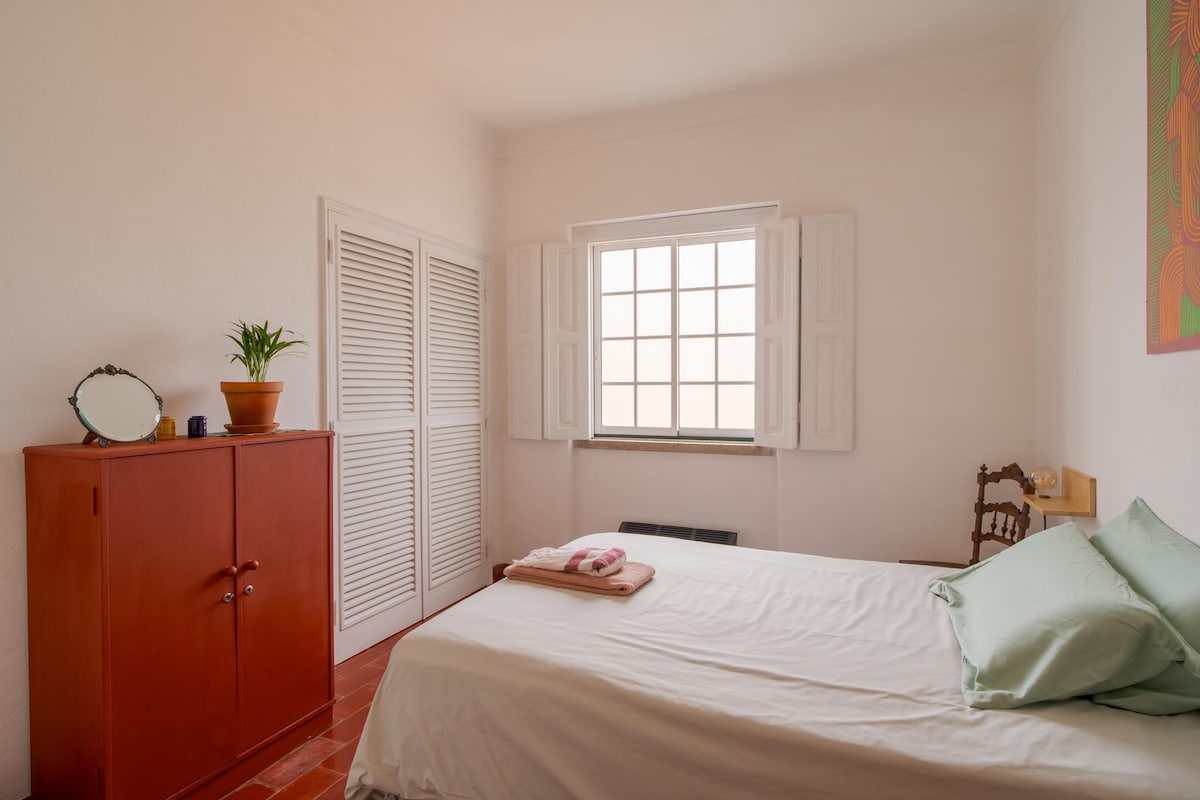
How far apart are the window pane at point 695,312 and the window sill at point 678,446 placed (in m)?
0.74

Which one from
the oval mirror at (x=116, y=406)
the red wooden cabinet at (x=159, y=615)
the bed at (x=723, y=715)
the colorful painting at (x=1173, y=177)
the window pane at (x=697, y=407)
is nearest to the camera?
A: the bed at (x=723, y=715)

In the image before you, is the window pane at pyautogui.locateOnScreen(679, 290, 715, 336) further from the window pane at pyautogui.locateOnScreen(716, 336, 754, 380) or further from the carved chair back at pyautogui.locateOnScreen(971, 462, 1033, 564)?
the carved chair back at pyautogui.locateOnScreen(971, 462, 1033, 564)

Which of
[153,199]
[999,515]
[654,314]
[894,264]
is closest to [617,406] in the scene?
[654,314]

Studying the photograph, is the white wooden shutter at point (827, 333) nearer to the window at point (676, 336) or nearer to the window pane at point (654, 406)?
the window at point (676, 336)

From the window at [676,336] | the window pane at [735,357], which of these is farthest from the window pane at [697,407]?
the window pane at [735,357]

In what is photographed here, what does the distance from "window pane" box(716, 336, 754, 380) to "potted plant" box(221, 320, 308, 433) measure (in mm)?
2546

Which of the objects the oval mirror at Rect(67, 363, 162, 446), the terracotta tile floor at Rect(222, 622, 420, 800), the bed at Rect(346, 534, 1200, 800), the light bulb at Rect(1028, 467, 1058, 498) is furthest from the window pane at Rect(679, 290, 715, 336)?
the oval mirror at Rect(67, 363, 162, 446)

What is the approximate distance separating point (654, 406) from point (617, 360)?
16.4 inches

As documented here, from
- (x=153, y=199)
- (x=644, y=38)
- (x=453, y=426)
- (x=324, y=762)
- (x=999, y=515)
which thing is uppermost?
(x=644, y=38)

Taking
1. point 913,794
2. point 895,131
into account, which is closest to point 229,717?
point 913,794

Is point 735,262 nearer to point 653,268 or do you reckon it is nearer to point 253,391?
point 653,268

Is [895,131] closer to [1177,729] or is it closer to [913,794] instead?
[1177,729]

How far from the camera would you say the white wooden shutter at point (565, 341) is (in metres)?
4.02

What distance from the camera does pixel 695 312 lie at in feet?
12.9
